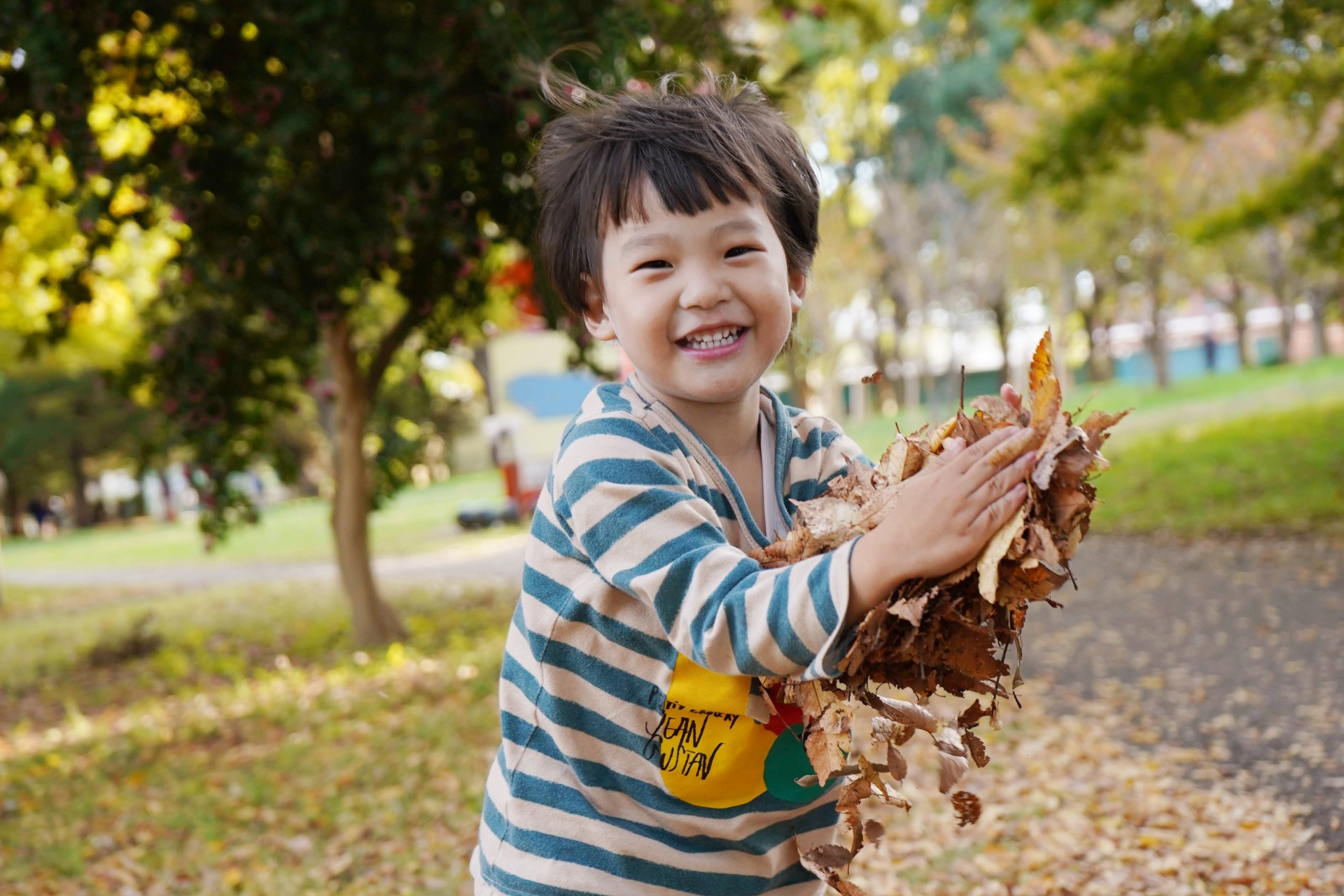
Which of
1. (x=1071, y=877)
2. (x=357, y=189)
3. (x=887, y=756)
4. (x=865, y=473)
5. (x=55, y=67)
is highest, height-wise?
(x=55, y=67)

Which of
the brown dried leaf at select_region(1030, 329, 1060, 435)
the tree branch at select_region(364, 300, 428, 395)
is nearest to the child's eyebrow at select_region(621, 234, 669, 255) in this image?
the brown dried leaf at select_region(1030, 329, 1060, 435)

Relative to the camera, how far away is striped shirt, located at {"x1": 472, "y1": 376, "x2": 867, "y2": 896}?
148 centimetres

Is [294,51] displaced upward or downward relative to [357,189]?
upward

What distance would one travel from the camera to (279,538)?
2158 cm

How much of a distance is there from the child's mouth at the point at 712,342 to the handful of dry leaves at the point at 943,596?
257 mm

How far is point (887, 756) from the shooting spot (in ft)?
4.78

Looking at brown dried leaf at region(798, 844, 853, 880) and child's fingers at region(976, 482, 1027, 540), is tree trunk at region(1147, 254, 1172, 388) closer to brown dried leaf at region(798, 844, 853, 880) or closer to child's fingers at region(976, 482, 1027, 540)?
brown dried leaf at region(798, 844, 853, 880)

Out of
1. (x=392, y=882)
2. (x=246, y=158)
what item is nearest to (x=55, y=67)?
(x=246, y=158)

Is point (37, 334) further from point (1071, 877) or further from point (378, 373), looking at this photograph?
point (1071, 877)

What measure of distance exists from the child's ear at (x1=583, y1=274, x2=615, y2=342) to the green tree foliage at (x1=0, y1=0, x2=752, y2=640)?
273 cm

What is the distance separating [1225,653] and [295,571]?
12475 mm

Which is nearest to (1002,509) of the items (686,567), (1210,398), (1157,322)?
(686,567)

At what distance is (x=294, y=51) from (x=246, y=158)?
1.91ft

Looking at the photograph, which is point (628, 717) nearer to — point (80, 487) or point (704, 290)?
point (704, 290)
